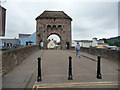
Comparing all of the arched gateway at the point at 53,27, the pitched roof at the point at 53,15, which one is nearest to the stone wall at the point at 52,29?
the arched gateway at the point at 53,27

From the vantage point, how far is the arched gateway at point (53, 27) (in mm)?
44000

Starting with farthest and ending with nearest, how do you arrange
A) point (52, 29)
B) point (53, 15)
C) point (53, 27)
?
point (53, 15)
point (53, 27)
point (52, 29)

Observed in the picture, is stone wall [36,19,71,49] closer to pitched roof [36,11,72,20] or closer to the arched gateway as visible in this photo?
the arched gateway

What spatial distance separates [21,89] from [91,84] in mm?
2539

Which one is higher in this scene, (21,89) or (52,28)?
(52,28)

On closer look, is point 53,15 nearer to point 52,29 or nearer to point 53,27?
point 53,27

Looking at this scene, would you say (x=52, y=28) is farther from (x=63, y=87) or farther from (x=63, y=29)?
(x=63, y=87)

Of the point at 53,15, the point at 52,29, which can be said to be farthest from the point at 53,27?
the point at 53,15

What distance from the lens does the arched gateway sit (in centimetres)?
4400

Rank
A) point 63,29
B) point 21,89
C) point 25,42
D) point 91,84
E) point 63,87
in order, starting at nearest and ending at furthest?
point 21,89, point 63,87, point 91,84, point 63,29, point 25,42

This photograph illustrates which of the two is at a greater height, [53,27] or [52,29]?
[53,27]

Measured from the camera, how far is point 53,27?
44.6 m

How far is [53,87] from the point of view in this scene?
4.78 metres

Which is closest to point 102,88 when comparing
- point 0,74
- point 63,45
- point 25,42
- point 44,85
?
point 44,85
